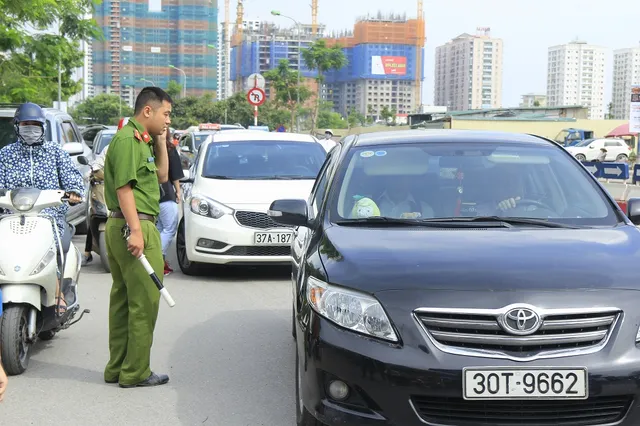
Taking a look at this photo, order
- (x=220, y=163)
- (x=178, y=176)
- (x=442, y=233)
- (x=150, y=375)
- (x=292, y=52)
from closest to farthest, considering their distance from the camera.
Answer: (x=442, y=233), (x=150, y=375), (x=178, y=176), (x=220, y=163), (x=292, y=52)

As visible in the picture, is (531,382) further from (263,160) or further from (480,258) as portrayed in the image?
(263,160)

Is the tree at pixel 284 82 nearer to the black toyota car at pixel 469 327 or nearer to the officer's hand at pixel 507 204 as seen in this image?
the officer's hand at pixel 507 204

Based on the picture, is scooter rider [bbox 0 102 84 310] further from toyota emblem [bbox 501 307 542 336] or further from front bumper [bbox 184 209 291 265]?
toyota emblem [bbox 501 307 542 336]

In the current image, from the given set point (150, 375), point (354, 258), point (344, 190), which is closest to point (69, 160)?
point (150, 375)

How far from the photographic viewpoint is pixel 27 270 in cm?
580

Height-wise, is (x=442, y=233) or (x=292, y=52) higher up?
(x=292, y=52)

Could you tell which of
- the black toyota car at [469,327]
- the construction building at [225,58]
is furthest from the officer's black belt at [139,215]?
the construction building at [225,58]

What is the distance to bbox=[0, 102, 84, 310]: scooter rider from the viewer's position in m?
6.41

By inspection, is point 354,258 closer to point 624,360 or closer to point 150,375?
point 624,360

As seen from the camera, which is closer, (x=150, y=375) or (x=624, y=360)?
(x=624, y=360)

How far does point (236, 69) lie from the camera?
15088 cm

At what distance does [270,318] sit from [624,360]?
4531mm

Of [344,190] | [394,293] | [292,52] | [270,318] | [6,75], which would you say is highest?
[292,52]

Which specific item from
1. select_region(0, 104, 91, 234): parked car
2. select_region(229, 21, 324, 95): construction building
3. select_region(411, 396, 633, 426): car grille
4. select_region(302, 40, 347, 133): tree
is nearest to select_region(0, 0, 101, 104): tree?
select_region(0, 104, 91, 234): parked car
